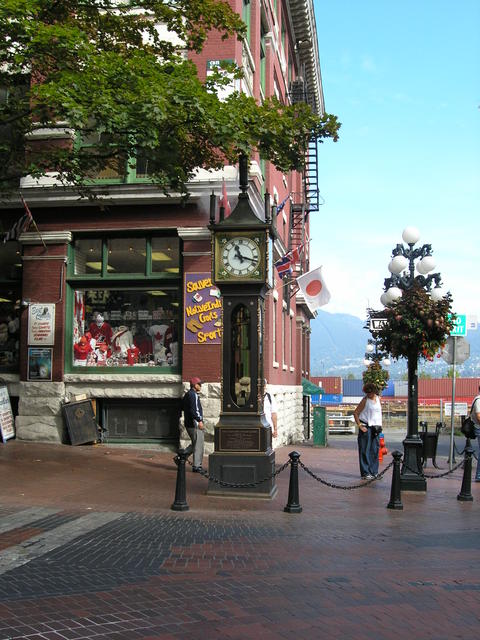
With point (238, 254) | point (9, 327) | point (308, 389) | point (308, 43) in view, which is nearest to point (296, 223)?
point (308, 389)

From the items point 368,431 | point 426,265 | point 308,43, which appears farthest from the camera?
point 308,43

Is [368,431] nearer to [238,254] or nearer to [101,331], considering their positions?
[238,254]

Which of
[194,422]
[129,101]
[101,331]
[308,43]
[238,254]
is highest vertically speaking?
[308,43]

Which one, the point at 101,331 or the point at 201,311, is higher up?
the point at 201,311

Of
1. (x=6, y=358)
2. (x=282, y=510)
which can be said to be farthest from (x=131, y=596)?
(x=6, y=358)

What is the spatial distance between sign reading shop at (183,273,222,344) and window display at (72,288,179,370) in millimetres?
708

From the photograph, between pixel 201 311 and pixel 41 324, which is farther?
pixel 41 324

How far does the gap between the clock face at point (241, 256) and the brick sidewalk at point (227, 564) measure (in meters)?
3.70

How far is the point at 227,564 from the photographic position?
7223 millimetres

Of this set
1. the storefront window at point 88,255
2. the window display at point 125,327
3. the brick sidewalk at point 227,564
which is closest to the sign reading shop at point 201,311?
the window display at point 125,327

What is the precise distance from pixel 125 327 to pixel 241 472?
7731 millimetres

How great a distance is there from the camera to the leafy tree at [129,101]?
10.9 meters

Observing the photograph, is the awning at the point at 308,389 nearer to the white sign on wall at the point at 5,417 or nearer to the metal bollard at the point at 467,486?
the white sign on wall at the point at 5,417

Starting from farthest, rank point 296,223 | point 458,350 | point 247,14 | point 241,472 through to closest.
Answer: point 296,223, point 247,14, point 458,350, point 241,472
